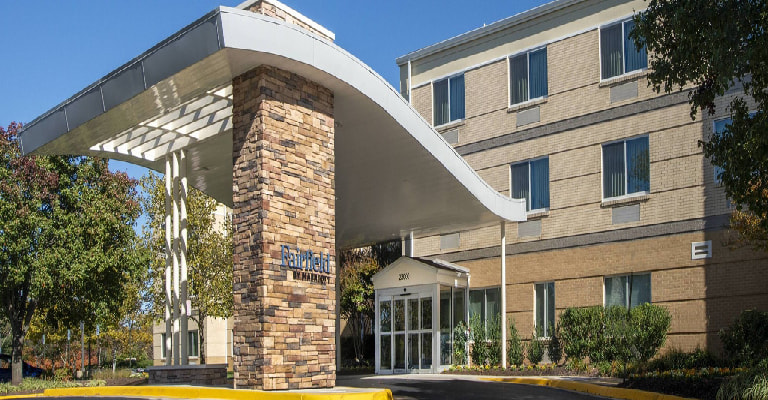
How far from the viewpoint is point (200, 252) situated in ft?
105

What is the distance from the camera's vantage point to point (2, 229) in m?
23.1

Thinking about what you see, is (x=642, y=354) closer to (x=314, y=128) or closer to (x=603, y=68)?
(x=603, y=68)

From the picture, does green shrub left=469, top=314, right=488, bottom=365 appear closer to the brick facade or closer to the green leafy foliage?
the green leafy foliage

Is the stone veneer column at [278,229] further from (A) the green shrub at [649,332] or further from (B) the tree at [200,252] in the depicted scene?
(B) the tree at [200,252]

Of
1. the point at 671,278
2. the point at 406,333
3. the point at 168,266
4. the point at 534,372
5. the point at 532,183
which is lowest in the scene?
the point at 534,372

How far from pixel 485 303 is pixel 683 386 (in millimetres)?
12697

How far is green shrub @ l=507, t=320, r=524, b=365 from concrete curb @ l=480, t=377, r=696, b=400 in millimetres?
3825

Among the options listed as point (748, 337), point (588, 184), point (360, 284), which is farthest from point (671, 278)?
point (360, 284)

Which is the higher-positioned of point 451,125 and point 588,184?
point 451,125

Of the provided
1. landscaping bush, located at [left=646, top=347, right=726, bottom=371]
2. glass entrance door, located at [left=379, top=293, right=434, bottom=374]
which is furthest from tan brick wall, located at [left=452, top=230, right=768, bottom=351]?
glass entrance door, located at [left=379, top=293, right=434, bottom=374]

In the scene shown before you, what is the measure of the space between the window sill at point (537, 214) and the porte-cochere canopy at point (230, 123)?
2.13 meters

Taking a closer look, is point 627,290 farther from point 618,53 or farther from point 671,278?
point 618,53

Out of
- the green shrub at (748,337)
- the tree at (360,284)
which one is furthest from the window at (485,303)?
the green shrub at (748,337)

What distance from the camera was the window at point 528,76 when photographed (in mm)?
26656
